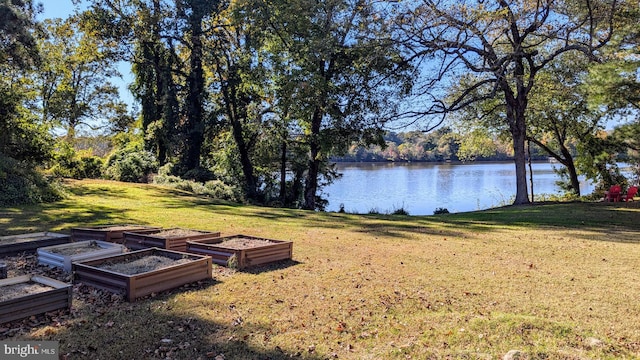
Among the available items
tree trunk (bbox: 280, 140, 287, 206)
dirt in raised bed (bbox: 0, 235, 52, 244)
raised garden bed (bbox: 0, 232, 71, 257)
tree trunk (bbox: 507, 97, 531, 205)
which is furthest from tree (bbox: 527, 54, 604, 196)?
dirt in raised bed (bbox: 0, 235, 52, 244)

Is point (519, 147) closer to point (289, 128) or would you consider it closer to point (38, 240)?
point (289, 128)

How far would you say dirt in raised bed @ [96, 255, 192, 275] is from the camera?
14.7ft

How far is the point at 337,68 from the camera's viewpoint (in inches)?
658

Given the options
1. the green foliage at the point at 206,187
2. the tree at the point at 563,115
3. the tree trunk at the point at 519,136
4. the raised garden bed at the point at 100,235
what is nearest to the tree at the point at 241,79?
the green foliage at the point at 206,187

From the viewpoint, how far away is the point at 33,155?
520 inches

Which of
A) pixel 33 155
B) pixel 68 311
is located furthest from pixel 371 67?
pixel 68 311

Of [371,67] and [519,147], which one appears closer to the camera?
[371,67]

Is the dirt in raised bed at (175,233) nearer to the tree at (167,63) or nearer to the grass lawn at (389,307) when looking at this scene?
the grass lawn at (389,307)

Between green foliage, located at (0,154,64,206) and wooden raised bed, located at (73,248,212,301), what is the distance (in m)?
7.50

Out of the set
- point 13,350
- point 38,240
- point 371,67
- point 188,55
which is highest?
point 188,55

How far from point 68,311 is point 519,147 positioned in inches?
633

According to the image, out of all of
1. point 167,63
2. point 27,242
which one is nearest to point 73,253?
point 27,242

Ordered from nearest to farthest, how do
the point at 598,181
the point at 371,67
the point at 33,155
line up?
1. the point at 33,155
2. the point at 371,67
3. the point at 598,181

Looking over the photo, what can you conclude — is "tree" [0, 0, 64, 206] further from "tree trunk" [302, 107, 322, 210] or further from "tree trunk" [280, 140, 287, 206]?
"tree trunk" [280, 140, 287, 206]
